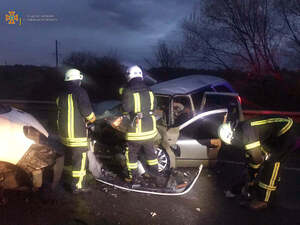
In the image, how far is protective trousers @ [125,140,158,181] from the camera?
196 inches

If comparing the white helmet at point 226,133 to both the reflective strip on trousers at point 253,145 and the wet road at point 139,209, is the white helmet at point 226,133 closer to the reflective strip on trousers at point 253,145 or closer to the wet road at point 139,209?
the reflective strip on trousers at point 253,145

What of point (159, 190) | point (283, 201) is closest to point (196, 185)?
point (159, 190)

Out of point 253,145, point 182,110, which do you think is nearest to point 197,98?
point 182,110

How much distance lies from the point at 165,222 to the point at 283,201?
6.28 ft

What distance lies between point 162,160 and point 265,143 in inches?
70.1

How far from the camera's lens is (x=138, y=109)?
484 centimetres

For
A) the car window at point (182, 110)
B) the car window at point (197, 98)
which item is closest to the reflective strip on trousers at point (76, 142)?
the car window at point (182, 110)

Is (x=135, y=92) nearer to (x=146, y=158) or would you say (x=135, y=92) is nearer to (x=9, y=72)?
(x=146, y=158)

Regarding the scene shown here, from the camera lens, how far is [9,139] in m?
3.69

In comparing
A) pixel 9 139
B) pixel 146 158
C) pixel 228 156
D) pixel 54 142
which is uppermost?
pixel 9 139

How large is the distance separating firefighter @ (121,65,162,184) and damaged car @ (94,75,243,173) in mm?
548

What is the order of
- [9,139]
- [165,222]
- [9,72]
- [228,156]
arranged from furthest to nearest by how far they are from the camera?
[9,72]
[228,156]
[165,222]
[9,139]

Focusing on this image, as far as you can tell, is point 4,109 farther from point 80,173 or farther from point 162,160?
point 162,160

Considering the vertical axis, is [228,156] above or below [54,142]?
below
